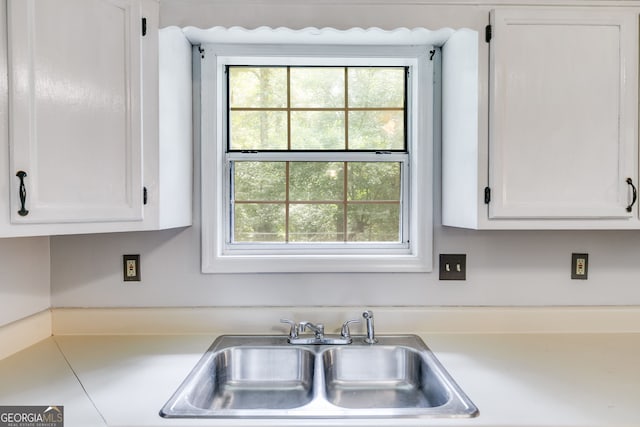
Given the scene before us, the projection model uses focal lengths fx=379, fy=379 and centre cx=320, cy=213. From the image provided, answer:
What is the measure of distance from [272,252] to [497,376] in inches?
38.8

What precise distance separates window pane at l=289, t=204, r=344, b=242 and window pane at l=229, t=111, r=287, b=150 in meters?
0.31

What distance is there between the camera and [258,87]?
5.69 ft

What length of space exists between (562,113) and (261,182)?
1.20 m

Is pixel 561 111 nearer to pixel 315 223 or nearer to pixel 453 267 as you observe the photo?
pixel 453 267

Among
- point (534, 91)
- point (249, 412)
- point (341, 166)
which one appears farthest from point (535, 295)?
point (249, 412)

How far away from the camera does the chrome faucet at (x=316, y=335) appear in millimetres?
1473

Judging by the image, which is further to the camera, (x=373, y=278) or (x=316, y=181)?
(x=316, y=181)

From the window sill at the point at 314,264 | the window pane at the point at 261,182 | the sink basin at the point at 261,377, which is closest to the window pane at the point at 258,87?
the window pane at the point at 261,182

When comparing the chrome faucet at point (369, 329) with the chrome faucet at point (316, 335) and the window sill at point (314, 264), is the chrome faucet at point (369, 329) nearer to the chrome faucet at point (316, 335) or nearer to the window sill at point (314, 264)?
the chrome faucet at point (316, 335)

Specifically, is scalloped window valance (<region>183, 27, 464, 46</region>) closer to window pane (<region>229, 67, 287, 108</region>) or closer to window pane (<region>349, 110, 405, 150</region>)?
window pane (<region>229, 67, 287, 108</region>)

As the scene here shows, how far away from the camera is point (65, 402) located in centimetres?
101

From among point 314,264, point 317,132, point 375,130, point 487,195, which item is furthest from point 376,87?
point 314,264

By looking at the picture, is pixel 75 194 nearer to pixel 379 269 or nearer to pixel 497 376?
pixel 379 269

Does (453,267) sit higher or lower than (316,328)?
higher
